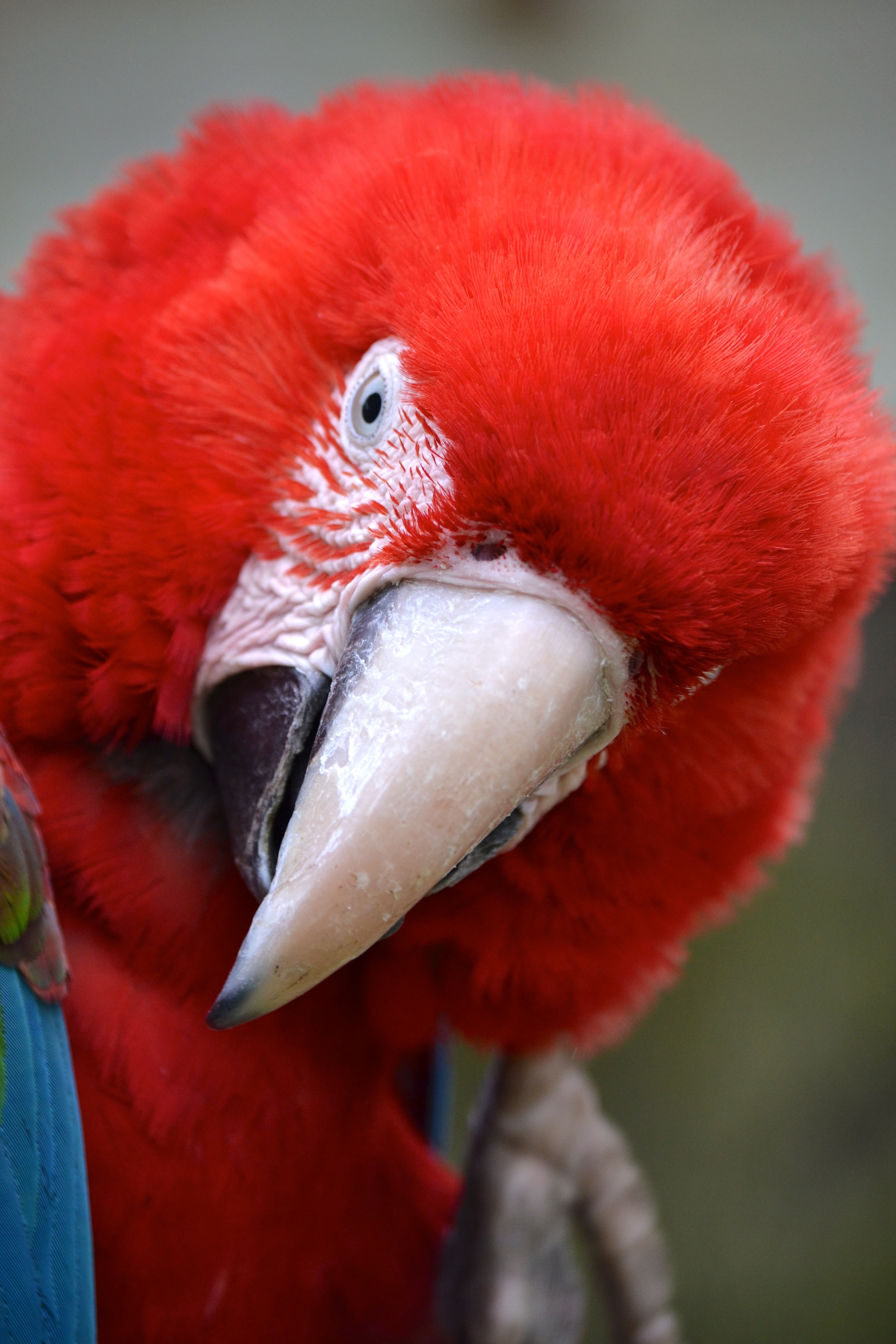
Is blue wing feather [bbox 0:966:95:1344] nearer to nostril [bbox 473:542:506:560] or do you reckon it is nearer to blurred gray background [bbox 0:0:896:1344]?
nostril [bbox 473:542:506:560]

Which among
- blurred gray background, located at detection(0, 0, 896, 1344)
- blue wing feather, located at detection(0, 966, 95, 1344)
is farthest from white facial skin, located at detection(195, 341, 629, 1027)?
blurred gray background, located at detection(0, 0, 896, 1344)

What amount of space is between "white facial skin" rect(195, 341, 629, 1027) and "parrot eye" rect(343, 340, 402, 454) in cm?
2

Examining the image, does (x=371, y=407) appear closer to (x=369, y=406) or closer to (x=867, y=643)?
(x=369, y=406)

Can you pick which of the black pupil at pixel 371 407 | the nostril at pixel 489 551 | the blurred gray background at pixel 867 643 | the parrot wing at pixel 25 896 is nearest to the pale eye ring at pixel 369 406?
the black pupil at pixel 371 407

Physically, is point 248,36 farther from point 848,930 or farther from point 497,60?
point 848,930

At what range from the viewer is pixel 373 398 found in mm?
587

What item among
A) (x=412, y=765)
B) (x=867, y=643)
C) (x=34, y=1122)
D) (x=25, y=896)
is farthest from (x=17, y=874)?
(x=867, y=643)

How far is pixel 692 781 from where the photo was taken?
0.64 metres

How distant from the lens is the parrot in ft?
1.94

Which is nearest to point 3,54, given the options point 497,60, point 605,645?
point 497,60

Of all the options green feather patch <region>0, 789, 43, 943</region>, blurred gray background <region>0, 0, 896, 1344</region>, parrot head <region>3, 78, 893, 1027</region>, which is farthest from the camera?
blurred gray background <region>0, 0, 896, 1344</region>

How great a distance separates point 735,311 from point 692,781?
0.90 ft

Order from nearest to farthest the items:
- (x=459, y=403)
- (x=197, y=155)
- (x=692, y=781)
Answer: (x=459, y=403) < (x=692, y=781) < (x=197, y=155)

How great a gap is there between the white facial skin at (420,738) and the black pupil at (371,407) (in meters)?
0.03
